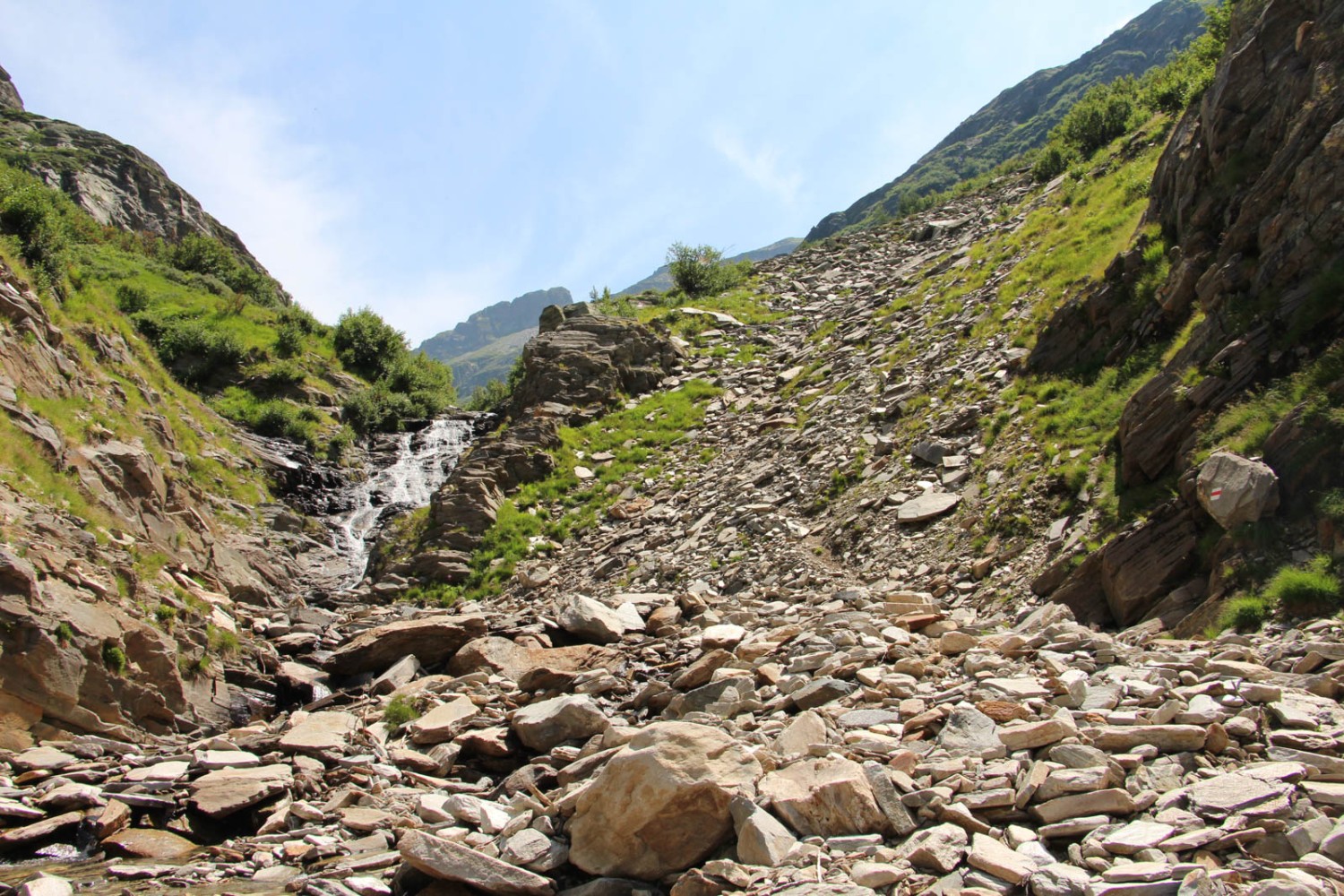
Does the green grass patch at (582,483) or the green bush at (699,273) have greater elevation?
the green bush at (699,273)

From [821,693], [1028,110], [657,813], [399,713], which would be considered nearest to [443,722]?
[399,713]

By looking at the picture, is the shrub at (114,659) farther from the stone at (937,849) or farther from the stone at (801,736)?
the stone at (937,849)

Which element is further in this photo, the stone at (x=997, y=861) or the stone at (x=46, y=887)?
the stone at (x=46, y=887)

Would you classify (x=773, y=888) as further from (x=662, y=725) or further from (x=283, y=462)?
(x=283, y=462)

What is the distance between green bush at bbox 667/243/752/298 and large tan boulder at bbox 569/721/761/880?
3908 cm

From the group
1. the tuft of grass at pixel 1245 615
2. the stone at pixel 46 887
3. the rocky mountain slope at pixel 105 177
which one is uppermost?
the rocky mountain slope at pixel 105 177

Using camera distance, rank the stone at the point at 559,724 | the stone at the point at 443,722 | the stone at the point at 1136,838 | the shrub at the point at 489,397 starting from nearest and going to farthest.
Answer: the stone at the point at 1136,838 → the stone at the point at 559,724 → the stone at the point at 443,722 → the shrub at the point at 489,397

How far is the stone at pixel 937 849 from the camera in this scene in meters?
4.84

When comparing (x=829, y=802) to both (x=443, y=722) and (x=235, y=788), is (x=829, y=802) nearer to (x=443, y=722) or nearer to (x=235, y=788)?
(x=443, y=722)

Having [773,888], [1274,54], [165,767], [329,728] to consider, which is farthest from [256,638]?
[1274,54]

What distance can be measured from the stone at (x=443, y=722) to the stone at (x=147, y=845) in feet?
9.76

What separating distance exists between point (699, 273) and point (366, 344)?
19561mm

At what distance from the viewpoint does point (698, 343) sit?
34875mm

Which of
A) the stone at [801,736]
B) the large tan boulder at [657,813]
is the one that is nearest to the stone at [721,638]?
the stone at [801,736]
